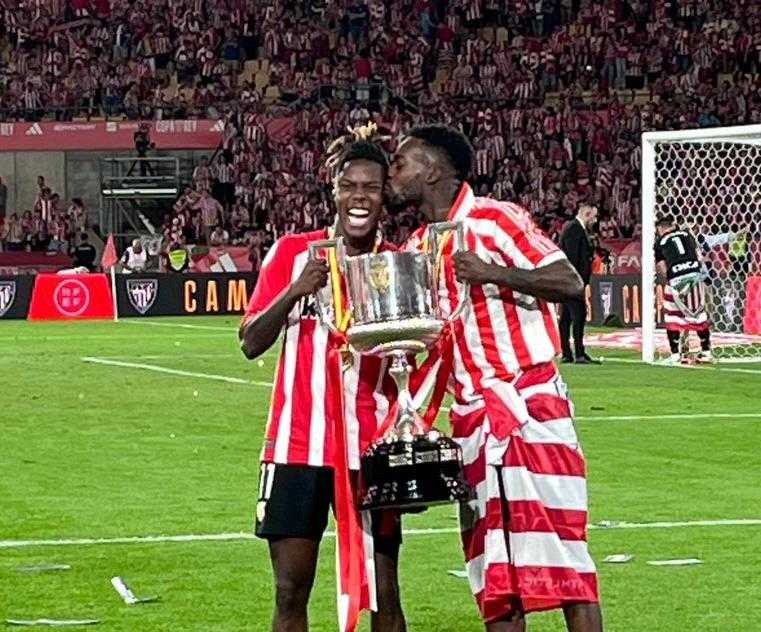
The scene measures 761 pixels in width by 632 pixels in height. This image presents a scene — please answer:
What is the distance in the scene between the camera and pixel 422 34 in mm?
53062

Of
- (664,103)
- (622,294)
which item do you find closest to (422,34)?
(664,103)

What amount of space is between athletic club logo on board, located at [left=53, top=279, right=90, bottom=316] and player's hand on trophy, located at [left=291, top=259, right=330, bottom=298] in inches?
1349

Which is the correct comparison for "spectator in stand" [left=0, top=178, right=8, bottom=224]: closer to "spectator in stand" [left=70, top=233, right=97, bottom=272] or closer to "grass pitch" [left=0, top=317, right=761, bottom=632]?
"spectator in stand" [left=70, top=233, right=97, bottom=272]

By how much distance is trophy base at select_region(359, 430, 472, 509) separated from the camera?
6.17 metres

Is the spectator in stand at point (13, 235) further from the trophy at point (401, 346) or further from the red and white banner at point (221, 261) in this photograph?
the trophy at point (401, 346)

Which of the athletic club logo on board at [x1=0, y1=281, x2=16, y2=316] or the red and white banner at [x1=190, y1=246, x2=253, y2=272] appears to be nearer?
the athletic club logo on board at [x1=0, y1=281, x2=16, y2=316]

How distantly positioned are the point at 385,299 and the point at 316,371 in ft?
1.97

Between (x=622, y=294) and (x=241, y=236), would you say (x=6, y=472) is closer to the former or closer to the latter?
(x=622, y=294)

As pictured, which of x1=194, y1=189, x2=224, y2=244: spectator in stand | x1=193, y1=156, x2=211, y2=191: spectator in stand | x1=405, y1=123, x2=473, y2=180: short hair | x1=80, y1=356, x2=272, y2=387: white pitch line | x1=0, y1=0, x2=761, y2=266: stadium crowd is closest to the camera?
x1=405, y1=123, x2=473, y2=180: short hair

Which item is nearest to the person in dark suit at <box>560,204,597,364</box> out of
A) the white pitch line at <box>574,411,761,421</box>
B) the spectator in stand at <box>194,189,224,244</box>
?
the white pitch line at <box>574,411,761,421</box>

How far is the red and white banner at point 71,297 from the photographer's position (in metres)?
40.1

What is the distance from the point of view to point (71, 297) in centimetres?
4034

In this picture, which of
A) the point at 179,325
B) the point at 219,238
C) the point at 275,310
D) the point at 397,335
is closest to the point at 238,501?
the point at 275,310

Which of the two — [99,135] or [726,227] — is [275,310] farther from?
[99,135]
